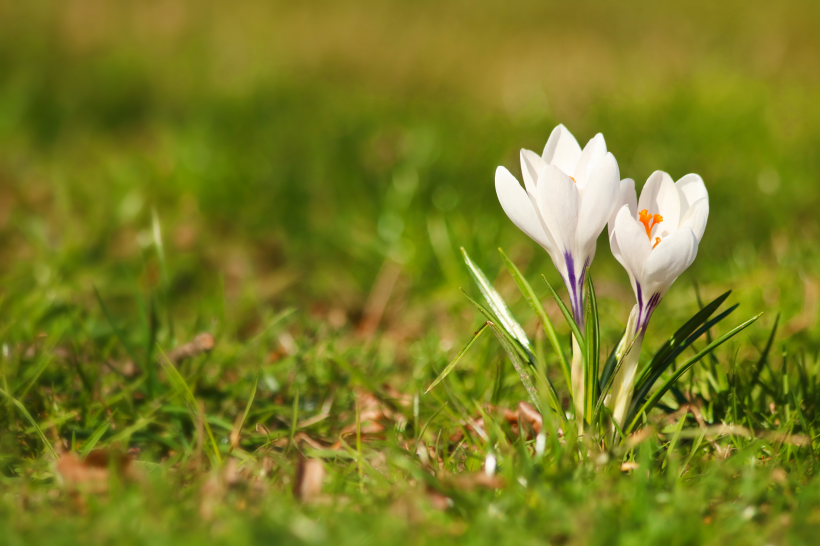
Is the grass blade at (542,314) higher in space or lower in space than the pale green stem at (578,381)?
higher

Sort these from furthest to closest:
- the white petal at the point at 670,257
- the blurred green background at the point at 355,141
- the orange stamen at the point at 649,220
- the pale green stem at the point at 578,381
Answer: the blurred green background at the point at 355,141 < the pale green stem at the point at 578,381 < the orange stamen at the point at 649,220 < the white petal at the point at 670,257

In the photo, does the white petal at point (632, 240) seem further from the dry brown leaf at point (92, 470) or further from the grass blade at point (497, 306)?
the dry brown leaf at point (92, 470)

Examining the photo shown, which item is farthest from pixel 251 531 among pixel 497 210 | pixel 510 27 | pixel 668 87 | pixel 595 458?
pixel 510 27

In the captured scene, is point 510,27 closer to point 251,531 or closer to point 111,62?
point 111,62

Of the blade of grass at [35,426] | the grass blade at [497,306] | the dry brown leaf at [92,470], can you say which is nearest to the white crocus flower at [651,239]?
the grass blade at [497,306]

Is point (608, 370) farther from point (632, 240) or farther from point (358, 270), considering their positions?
point (358, 270)

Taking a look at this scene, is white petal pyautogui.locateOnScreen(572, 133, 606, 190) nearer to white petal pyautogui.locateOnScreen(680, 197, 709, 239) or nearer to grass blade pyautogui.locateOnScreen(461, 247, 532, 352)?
white petal pyautogui.locateOnScreen(680, 197, 709, 239)

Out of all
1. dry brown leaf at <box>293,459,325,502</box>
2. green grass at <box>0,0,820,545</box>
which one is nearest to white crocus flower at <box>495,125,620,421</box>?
green grass at <box>0,0,820,545</box>
